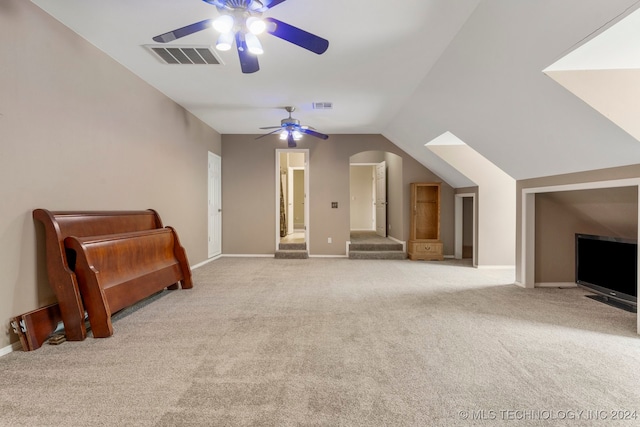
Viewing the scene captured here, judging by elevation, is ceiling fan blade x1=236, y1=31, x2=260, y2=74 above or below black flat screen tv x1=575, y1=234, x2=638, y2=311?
above

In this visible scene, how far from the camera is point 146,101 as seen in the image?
4125mm

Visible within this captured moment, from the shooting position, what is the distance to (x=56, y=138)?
2.78 meters

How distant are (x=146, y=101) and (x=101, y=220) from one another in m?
1.79

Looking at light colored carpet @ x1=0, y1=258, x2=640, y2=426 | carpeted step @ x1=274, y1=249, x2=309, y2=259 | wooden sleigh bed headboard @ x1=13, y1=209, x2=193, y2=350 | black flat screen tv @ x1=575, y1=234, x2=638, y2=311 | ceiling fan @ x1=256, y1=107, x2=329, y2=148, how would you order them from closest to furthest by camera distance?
light colored carpet @ x1=0, y1=258, x2=640, y2=426 → wooden sleigh bed headboard @ x1=13, y1=209, x2=193, y2=350 → black flat screen tv @ x1=575, y1=234, x2=638, y2=311 → ceiling fan @ x1=256, y1=107, x2=329, y2=148 → carpeted step @ x1=274, y1=249, x2=309, y2=259

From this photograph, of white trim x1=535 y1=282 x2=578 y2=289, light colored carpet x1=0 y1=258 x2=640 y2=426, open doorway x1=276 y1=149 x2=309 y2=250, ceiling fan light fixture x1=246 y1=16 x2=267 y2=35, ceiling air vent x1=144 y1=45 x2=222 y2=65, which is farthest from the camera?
open doorway x1=276 y1=149 x2=309 y2=250

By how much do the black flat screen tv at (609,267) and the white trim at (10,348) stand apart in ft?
18.3

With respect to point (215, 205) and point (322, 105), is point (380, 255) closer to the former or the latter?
point (322, 105)

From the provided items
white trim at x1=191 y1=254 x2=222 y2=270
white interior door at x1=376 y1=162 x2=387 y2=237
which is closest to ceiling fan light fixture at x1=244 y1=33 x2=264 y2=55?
white trim at x1=191 y1=254 x2=222 y2=270

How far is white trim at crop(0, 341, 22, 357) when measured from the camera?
2314 millimetres

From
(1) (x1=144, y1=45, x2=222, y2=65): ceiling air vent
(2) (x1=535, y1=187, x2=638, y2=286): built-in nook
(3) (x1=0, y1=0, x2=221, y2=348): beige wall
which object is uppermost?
(1) (x1=144, y1=45, x2=222, y2=65): ceiling air vent

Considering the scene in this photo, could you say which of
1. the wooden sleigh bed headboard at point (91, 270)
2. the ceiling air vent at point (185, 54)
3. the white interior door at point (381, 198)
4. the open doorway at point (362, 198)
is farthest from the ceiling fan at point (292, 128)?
the open doorway at point (362, 198)

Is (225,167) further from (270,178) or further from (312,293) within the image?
(312,293)

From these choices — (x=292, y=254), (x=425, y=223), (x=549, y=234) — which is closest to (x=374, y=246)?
(x=425, y=223)

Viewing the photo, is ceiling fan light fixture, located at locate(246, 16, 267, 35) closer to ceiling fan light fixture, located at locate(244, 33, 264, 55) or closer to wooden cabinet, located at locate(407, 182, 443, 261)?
ceiling fan light fixture, located at locate(244, 33, 264, 55)
